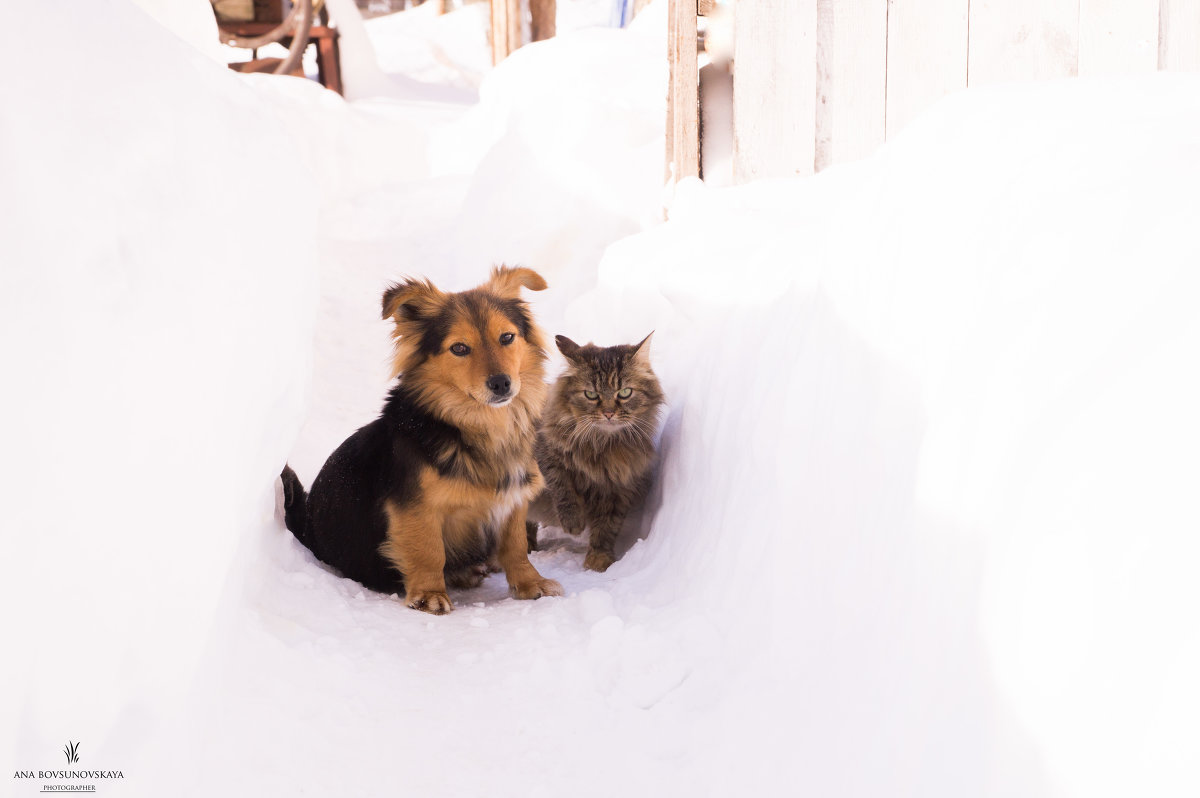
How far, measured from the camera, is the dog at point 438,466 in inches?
123

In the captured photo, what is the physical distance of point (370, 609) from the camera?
2.87 meters

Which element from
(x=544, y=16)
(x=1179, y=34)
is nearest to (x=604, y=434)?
(x=1179, y=34)

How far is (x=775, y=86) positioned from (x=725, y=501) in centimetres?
212

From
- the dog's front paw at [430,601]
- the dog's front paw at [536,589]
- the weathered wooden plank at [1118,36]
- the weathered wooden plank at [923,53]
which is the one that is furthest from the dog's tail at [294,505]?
the weathered wooden plank at [1118,36]

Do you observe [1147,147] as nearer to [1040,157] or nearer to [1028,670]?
[1040,157]

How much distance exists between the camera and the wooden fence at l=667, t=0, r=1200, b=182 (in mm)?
3576

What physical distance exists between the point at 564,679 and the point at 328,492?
1314mm

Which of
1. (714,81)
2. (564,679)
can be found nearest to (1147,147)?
(564,679)

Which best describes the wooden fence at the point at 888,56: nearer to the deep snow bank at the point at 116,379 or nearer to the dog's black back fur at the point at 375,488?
the dog's black back fur at the point at 375,488

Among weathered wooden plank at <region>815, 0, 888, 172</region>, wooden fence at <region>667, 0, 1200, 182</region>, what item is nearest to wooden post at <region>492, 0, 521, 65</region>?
wooden fence at <region>667, 0, 1200, 182</region>

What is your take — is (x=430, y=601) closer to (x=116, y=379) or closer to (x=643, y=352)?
(x=643, y=352)

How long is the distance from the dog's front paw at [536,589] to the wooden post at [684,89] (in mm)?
2154

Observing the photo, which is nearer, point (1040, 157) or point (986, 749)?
point (986, 749)

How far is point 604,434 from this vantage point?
12.0 ft
